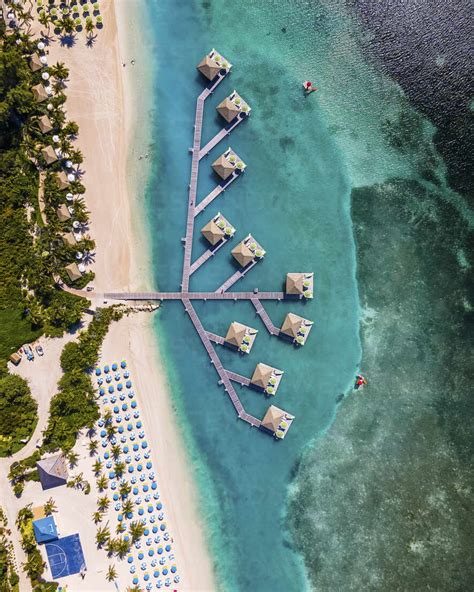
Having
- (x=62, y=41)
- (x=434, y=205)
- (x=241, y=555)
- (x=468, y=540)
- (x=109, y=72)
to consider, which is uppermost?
(x=62, y=41)

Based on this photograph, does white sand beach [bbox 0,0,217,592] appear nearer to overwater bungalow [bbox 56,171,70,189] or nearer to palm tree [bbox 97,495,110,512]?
overwater bungalow [bbox 56,171,70,189]

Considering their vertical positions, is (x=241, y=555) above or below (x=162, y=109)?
below

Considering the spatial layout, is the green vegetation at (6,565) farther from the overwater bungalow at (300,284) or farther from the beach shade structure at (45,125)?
the beach shade structure at (45,125)

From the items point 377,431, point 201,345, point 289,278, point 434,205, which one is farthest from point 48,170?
point 377,431

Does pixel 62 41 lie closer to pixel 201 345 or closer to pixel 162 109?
pixel 162 109

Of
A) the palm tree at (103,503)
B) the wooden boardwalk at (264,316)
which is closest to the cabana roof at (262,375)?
the wooden boardwalk at (264,316)

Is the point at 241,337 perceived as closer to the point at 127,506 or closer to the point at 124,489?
the point at 124,489

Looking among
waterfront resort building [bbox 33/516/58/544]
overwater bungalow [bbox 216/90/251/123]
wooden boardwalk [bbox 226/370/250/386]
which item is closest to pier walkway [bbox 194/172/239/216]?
overwater bungalow [bbox 216/90/251/123]
